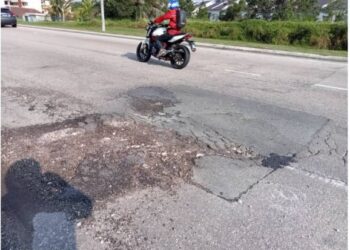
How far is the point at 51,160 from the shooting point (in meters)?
3.86

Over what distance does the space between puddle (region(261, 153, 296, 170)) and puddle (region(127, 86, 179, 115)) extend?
2.24 meters

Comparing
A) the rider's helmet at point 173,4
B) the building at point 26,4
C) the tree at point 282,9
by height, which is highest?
the building at point 26,4

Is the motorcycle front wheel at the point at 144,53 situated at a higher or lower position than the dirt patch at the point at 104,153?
higher

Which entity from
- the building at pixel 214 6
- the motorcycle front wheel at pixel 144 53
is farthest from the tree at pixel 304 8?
the motorcycle front wheel at pixel 144 53

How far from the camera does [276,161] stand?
3984mm

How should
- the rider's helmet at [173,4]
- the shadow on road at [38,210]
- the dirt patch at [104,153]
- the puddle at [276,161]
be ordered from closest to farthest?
1. the shadow on road at [38,210]
2. the dirt patch at [104,153]
3. the puddle at [276,161]
4. the rider's helmet at [173,4]

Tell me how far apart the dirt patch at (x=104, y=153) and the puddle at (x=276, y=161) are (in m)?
0.83

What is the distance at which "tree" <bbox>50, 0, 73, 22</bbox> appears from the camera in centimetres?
5239

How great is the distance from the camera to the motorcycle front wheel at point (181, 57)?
9336 mm

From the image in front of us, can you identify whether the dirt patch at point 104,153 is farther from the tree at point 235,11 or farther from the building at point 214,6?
the building at point 214,6

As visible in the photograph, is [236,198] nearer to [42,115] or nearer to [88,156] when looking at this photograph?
[88,156]

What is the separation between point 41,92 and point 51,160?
3.60 meters

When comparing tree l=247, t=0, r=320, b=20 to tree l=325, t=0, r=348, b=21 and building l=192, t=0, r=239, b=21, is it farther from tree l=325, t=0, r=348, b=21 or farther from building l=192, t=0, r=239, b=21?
building l=192, t=0, r=239, b=21

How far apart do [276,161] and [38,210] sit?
261 cm
